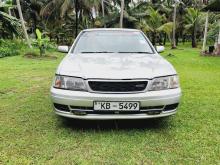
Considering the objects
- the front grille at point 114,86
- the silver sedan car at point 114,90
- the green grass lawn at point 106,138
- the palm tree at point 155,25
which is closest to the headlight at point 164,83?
the silver sedan car at point 114,90

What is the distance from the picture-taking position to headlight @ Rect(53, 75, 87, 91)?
4215mm

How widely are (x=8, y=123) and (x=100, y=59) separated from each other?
1.69 metres

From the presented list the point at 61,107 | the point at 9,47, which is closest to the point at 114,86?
the point at 61,107

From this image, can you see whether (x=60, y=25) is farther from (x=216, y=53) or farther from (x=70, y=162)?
(x=70, y=162)

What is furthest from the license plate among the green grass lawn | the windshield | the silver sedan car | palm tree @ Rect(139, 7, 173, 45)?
palm tree @ Rect(139, 7, 173, 45)

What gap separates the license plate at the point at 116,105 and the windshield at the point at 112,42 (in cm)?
158

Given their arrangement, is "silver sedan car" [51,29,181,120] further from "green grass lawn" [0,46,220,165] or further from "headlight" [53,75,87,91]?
"green grass lawn" [0,46,220,165]

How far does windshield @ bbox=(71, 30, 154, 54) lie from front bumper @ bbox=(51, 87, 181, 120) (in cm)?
145

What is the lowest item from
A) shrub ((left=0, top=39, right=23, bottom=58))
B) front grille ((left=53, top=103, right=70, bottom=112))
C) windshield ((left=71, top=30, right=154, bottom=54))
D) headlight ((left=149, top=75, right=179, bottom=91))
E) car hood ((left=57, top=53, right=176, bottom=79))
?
shrub ((left=0, top=39, right=23, bottom=58))

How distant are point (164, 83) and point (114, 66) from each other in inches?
28.3

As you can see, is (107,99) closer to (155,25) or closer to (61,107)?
(61,107)

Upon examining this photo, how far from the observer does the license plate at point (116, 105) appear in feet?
13.5

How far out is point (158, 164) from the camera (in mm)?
3484

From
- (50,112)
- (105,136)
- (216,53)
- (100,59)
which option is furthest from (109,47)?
(216,53)
